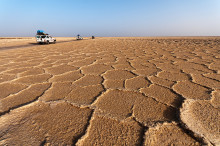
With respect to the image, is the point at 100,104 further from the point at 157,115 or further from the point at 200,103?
the point at 200,103

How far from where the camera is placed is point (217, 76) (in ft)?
5.69

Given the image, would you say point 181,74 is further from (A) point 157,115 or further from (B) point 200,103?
(A) point 157,115

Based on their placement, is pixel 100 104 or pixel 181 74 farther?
pixel 181 74

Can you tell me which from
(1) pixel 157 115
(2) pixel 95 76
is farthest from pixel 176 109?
(2) pixel 95 76

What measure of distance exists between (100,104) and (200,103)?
80 centimetres

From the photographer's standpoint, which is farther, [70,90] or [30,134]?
[70,90]

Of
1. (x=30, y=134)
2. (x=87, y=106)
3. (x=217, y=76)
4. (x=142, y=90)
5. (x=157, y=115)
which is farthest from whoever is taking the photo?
(x=217, y=76)

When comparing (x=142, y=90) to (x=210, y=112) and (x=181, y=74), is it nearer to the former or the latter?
(x=210, y=112)

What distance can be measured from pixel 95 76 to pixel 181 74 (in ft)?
3.84

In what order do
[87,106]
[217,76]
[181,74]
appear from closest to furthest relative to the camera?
[87,106] → [217,76] → [181,74]

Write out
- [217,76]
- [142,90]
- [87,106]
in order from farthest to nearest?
[217,76] < [142,90] < [87,106]

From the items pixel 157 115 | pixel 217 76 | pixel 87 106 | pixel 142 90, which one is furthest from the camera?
pixel 217 76

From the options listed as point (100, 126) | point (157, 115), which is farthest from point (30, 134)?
point (157, 115)

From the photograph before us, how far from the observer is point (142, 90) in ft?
4.44
